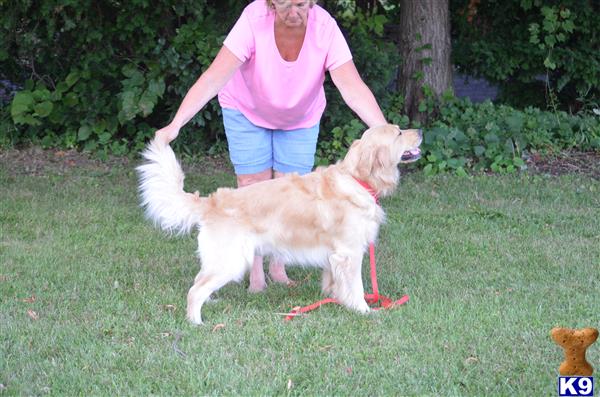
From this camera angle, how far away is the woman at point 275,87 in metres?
5.57

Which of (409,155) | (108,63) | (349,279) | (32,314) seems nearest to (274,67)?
(409,155)

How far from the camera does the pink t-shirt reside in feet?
18.4

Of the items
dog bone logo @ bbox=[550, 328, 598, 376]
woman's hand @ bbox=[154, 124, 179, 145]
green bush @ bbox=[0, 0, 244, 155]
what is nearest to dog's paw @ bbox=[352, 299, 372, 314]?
woman's hand @ bbox=[154, 124, 179, 145]

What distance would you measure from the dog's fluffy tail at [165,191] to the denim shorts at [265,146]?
2.66 ft

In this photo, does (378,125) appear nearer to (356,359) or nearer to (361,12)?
(356,359)

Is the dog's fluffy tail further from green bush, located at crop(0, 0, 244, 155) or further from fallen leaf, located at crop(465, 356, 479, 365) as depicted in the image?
green bush, located at crop(0, 0, 244, 155)

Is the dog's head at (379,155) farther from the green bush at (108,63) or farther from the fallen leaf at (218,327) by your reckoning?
the green bush at (108,63)

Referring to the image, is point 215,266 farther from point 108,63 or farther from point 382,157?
point 108,63

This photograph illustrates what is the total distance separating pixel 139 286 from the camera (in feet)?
19.9

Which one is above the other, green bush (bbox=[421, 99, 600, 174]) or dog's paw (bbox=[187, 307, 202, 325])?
dog's paw (bbox=[187, 307, 202, 325])

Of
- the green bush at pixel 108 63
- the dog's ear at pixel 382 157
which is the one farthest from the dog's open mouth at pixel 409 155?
the green bush at pixel 108 63

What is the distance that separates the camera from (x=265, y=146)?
610 cm

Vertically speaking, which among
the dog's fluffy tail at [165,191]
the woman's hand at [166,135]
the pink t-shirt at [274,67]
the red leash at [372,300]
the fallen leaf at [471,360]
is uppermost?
the pink t-shirt at [274,67]

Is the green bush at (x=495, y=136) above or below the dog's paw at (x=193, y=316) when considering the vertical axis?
below
